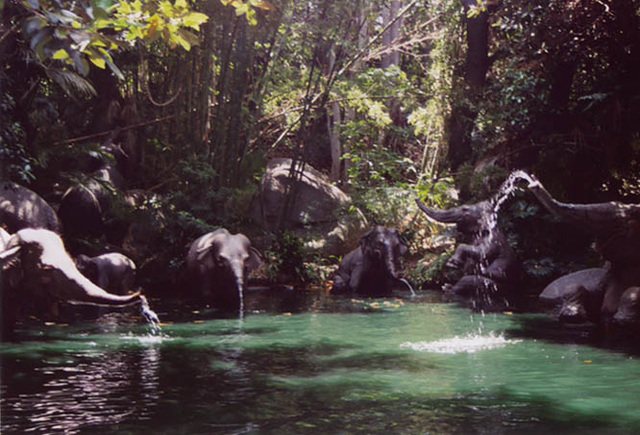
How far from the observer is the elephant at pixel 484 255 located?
13.5 meters

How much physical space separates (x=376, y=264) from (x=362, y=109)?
325 inches

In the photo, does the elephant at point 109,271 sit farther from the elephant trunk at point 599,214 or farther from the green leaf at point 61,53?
the green leaf at point 61,53

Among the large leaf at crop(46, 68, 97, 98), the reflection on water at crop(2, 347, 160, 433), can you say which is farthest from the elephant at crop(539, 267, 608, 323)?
the large leaf at crop(46, 68, 97, 98)

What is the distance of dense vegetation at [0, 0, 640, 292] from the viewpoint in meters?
14.8

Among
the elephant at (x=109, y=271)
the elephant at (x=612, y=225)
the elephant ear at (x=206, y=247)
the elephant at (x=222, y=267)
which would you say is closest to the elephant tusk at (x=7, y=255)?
the elephant at (x=109, y=271)

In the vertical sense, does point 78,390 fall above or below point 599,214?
below

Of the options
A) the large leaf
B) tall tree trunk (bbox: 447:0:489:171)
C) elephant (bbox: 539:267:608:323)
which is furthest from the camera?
tall tree trunk (bbox: 447:0:489:171)

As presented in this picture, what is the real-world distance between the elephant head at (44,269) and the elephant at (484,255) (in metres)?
7.69

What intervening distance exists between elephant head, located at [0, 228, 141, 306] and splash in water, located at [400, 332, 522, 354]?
364cm

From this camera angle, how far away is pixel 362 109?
69.8 ft

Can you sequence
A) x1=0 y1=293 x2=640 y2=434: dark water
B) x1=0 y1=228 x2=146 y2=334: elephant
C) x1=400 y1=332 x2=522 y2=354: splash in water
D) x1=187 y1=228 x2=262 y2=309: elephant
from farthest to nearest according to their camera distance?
x1=187 y1=228 x2=262 y2=309: elephant, x1=400 y1=332 x2=522 y2=354: splash in water, x1=0 y1=228 x2=146 y2=334: elephant, x1=0 y1=293 x2=640 y2=434: dark water

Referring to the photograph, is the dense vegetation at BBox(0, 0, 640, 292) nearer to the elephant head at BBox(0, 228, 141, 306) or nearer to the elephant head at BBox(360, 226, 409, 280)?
the elephant head at BBox(360, 226, 409, 280)

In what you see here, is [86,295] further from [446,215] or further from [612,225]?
[446,215]

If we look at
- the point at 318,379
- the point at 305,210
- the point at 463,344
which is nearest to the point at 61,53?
the point at 318,379
